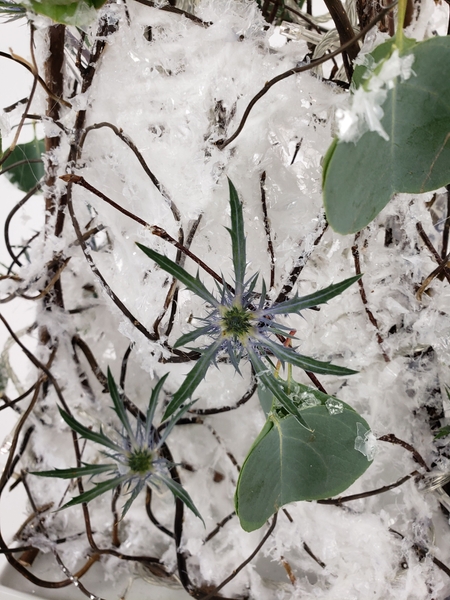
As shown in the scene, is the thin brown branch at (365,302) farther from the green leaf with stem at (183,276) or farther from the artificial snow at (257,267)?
the green leaf with stem at (183,276)

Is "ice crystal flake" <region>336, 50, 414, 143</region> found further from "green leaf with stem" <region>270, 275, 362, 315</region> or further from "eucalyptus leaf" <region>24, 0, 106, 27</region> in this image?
"eucalyptus leaf" <region>24, 0, 106, 27</region>

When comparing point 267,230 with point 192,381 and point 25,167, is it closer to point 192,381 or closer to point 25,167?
point 192,381

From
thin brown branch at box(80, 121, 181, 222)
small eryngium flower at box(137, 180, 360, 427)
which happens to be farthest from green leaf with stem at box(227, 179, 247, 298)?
thin brown branch at box(80, 121, 181, 222)

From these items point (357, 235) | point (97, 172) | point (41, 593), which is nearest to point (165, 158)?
point (97, 172)

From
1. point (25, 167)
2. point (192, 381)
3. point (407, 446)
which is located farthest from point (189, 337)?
point (25, 167)

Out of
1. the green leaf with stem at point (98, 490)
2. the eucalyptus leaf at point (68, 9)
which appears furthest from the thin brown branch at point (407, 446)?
the eucalyptus leaf at point (68, 9)

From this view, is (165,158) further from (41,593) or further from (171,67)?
(41,593)
